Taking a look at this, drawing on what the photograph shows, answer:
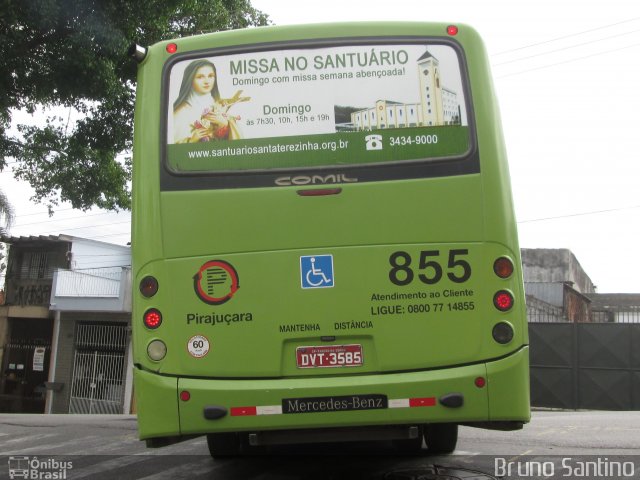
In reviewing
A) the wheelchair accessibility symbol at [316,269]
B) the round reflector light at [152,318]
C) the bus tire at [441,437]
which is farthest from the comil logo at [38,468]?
the bus tire at [441,437]

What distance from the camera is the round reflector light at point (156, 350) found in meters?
5.02

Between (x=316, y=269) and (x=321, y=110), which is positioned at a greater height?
(x=321, y=110)

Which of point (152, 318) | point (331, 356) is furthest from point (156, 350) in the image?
point (331, 356)

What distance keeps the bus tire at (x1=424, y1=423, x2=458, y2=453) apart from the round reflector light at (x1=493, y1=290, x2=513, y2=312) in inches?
94.6

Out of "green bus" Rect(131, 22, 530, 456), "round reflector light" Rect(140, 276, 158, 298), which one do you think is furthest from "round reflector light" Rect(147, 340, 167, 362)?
"round reflector light" Rect(140, 276, 158, 298)

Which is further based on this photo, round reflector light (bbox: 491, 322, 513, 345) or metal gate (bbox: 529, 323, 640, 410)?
metal gate (bbox: 529, 323, 640, 410)

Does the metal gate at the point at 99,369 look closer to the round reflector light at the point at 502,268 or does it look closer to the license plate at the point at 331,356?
→ the license plate at the point at 331,356

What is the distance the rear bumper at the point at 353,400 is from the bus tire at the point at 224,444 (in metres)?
2.18

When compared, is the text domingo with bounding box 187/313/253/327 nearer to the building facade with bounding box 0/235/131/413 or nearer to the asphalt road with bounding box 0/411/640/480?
the asphalt road with bounding box 0/411/640/480

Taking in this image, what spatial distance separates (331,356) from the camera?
493cm

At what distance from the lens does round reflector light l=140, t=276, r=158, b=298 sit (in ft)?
16.6

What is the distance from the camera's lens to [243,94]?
5.21 meters

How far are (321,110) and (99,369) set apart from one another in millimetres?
22782

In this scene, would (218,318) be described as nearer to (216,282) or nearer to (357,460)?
(216,282)
